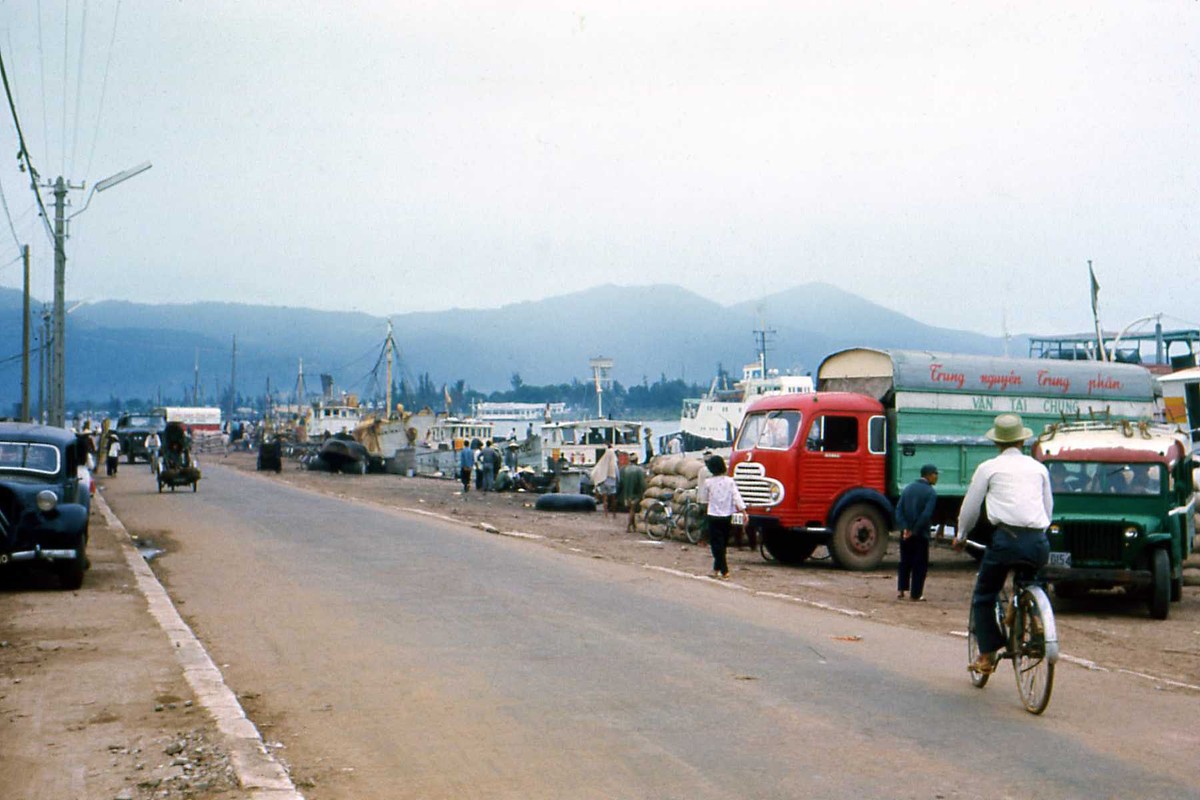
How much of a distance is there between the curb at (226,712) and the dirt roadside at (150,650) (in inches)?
3.0

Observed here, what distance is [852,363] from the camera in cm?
2362

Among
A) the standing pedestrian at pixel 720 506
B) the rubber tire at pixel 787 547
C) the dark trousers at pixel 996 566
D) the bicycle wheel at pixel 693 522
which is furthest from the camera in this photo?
the bicycle wheel at pixel 693 522

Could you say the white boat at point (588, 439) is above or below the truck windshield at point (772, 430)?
below

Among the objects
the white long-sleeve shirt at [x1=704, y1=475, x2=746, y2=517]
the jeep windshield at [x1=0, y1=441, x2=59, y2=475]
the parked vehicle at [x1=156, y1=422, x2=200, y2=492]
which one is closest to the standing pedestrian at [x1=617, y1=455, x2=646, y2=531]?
the parked vehicle at [x1=156, y1=422, x2=200, y2=492]

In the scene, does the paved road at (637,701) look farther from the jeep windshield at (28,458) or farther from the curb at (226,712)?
the jeep windshield at (28,458)

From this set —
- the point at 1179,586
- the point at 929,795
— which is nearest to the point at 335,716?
the point at 929,795

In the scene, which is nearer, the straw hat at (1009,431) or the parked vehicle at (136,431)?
the straw hat at (1009,431)

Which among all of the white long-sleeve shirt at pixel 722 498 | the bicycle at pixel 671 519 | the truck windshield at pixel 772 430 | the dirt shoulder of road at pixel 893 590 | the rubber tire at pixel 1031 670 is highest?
the truck windshield at pixel 772 430

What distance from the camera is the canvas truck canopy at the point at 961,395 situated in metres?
21.8

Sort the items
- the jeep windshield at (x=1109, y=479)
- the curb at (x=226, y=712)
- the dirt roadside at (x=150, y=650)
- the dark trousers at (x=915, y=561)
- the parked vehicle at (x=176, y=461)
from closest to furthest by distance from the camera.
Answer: the curb at (x=226, y=712)
the dirt roadside at (x=150, y=650)
the jeep windshield at (x=1109, y=479)
the dark trousers at (x=915, y=561)
the parked vehicle at (x=176, y=461)

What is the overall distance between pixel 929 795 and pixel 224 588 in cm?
1099

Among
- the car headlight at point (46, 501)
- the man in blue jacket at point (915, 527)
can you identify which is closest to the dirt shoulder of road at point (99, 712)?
the car headlight at point (46, 501)

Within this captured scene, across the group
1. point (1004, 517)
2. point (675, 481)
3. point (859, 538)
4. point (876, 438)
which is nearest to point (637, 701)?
point (1004, 517)

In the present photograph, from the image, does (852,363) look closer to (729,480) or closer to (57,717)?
(729,480)
